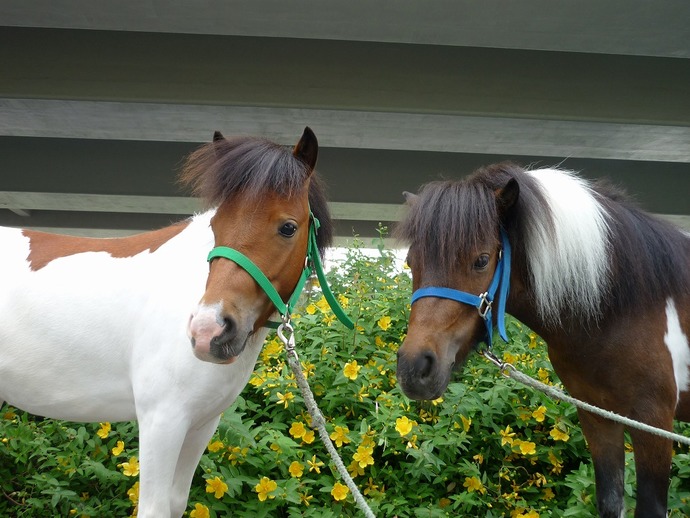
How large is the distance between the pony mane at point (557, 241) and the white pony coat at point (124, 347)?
798 mm

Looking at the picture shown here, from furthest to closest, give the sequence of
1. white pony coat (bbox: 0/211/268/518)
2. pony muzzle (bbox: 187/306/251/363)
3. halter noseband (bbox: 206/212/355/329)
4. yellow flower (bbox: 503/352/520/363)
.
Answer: yellow flower (bbox: 503/352/520/363), white pony coat (bbox: 0/211/268/518), halter noseband (bbox: 206/212/355/329), pony muzzle (bbox: 187/306/251/363)

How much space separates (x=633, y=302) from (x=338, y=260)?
2715 millimetres

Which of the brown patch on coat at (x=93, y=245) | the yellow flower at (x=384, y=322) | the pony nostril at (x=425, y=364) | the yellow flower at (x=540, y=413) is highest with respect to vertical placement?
the brown patch on coat at (x=93, y=245)

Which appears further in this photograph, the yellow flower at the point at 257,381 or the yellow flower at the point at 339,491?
the yellow flower at the point at 257,381

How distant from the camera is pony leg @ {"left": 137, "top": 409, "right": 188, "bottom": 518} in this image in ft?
6.84

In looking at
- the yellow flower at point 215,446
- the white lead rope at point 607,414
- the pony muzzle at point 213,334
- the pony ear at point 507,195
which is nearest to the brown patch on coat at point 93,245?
the pony muzzle at point 213,334

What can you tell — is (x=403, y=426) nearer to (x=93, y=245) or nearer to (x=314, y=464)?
(x=314, y=464)

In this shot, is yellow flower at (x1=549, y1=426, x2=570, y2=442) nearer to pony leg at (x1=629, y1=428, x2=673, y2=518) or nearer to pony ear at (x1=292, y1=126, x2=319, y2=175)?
pony leg at (x1=629, y1=428, x2=673, y2=518)

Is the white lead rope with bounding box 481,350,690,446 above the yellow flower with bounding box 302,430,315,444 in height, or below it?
above

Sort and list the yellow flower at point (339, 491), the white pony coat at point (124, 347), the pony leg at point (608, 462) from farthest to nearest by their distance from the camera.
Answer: the yellow flower at point (339, 491), the pony leg at point (608, 462), the white pony coat at point (124, 347)

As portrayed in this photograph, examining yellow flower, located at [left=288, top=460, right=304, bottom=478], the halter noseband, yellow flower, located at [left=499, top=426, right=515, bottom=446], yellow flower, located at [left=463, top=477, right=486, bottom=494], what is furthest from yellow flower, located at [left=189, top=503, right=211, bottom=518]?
yellow flower, located at [left=499, top=426, right=515, bottom=446]

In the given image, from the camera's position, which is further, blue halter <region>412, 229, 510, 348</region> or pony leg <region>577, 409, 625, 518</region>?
pony leg <region>577, 409, 625, 518</region>

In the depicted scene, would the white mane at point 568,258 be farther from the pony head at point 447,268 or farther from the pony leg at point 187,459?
the pony leg at point 187,459

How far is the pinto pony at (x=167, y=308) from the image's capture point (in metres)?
2.01
